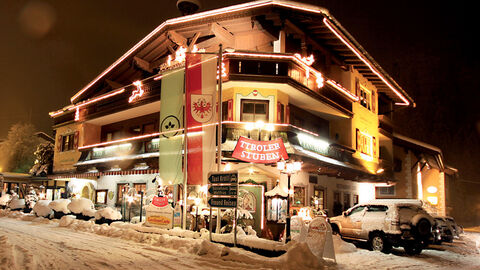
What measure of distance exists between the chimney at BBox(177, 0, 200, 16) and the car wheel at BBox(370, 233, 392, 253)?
59.5 ft

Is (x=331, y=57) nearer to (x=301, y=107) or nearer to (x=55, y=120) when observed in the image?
(x=301, y=107)

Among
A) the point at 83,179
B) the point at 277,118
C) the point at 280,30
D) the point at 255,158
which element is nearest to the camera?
the point at 255,158

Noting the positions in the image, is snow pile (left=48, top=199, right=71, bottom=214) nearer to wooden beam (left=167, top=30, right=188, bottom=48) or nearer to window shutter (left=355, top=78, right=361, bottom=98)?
wooden beam (left=167, top=30, right=188, bottom=48)

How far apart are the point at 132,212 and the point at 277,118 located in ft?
40.1

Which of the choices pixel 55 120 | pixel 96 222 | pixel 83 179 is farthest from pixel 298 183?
pixel 55 120

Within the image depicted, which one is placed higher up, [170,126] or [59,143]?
[59,143]

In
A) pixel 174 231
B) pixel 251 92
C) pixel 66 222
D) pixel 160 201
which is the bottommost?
pixel 66 222

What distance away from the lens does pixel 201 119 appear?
585 inches

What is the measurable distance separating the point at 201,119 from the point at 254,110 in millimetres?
5008

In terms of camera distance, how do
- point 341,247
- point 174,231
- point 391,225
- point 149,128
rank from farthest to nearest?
point 149,128 → point 391,225 → point 174,231 → point 341,247

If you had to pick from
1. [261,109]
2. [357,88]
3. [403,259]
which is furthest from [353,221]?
[357,88]

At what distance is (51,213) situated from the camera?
22.9 meters

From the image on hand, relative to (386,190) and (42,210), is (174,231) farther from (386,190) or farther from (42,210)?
(386,190)

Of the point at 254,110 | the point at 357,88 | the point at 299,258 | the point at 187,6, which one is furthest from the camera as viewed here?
the point at 357,88
